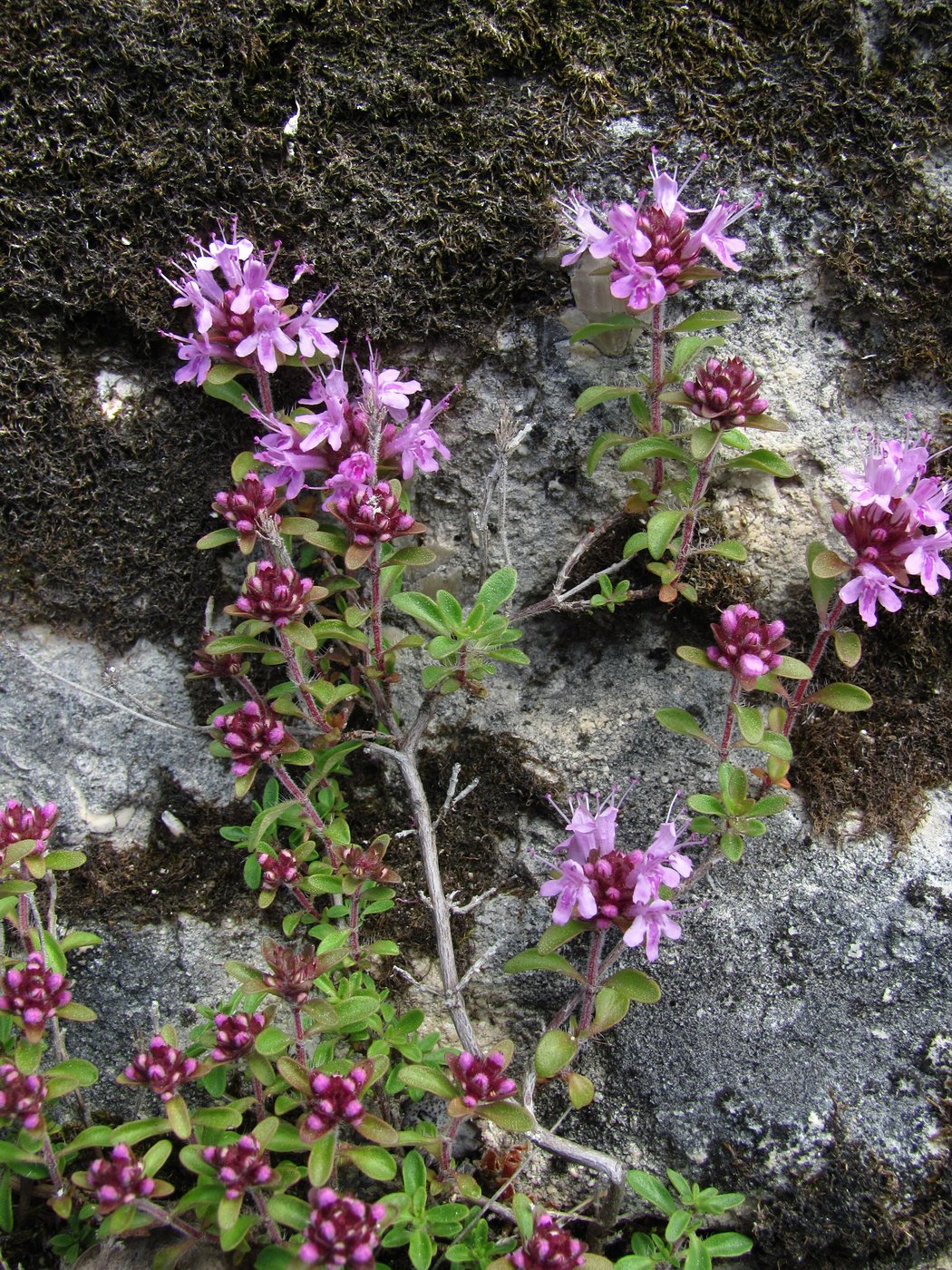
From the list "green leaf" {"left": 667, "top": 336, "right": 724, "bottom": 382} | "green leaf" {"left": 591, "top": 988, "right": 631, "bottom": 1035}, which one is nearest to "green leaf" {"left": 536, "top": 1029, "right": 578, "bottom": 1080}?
"green leaf" {"left": 591, "top": 988, "right": 631, "bottom": 1035}

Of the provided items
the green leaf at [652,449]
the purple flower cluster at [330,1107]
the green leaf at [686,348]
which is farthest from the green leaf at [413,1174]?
the green leaf at [686,348]

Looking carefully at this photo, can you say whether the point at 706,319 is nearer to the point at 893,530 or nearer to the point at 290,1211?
the point at 893,530

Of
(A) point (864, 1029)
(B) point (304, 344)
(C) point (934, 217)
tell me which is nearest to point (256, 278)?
(B) point (304, 344)

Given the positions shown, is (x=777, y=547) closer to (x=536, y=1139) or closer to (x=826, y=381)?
(x=826, y=381)

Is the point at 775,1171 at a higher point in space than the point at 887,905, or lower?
lower

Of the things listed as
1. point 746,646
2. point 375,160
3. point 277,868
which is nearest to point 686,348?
point 746,646
